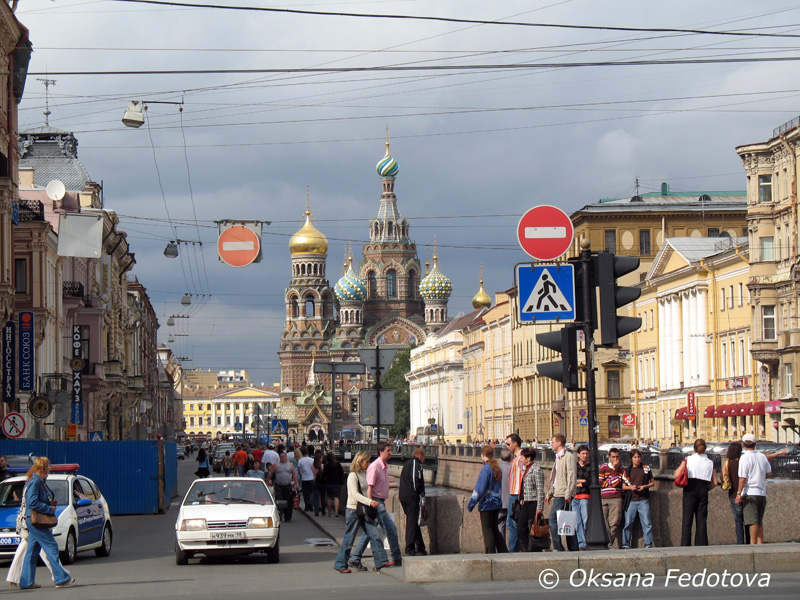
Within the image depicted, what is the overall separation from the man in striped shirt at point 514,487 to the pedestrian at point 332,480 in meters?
13.3

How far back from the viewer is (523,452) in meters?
17.0

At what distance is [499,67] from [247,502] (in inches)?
275

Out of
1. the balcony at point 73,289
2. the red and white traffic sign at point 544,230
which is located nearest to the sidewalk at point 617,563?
the red and white traffic sign at point 544,230

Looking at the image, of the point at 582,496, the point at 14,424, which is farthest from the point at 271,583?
the point at 14,424

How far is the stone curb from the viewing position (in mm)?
13844

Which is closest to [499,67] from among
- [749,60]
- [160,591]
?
[749,60]

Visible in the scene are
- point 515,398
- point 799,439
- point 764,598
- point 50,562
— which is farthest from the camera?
point 515,398

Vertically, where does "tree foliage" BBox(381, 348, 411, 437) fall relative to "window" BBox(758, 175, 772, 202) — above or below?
below

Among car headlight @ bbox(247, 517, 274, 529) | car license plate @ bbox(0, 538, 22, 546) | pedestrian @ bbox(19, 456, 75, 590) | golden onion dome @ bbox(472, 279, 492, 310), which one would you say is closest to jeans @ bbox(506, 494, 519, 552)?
car headlight @ bbox(247, 517, 274, 529)

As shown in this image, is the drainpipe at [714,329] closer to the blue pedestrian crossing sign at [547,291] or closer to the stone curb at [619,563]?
the blue pedestrian crossing sign at [547,291]

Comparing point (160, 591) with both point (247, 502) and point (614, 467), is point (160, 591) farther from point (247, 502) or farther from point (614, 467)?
point (614, 467)

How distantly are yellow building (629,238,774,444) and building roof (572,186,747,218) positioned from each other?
14.6 m

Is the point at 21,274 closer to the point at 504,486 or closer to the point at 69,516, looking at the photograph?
the point at 69,516

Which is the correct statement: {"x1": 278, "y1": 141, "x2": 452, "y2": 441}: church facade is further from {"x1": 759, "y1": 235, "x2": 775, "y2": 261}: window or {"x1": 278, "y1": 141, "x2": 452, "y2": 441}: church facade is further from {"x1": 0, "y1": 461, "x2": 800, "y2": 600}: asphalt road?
{"x1": 0, "y1": 461, "x2": 800, "y2": 600}: asphalt road
